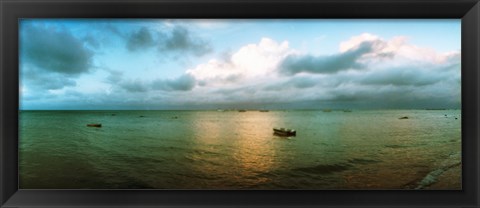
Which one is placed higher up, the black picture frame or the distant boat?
the black picture frame

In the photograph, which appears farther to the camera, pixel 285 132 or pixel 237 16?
pixel 285 132

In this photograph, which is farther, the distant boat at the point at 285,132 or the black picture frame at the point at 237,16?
the distant boat at the point at 285,132

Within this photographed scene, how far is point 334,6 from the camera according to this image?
114 centimetres

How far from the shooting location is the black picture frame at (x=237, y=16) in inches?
44.7

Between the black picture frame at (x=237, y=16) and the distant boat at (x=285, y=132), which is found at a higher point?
the black picture frame at (x=237, y=16)

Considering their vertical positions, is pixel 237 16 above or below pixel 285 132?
above

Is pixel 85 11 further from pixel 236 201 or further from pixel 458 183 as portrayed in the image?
pixel 458 183

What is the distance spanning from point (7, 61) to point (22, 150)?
0.40 meters

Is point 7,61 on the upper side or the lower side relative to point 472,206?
upper

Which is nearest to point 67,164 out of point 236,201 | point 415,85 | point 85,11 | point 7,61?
point 7,61

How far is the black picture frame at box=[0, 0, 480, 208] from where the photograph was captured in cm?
113

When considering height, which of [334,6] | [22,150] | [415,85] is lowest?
[22,150]

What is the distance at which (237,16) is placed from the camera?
1.16m

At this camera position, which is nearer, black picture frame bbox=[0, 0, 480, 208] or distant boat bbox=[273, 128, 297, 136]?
black picture frame bbox=[0, 0, 480, 208]
